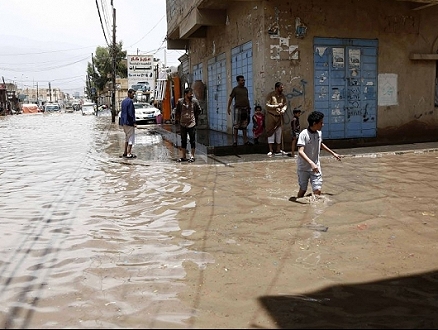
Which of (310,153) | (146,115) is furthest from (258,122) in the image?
(146,115)

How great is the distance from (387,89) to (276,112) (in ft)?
15.1

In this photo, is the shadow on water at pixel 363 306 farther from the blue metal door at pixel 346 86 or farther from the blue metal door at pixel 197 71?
the blue metal door at pixel 197 71

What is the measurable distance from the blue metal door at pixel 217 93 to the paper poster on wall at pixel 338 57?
449 cm

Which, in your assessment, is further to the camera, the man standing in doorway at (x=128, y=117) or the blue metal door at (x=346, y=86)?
the blue metal door at (x=346, y=86)

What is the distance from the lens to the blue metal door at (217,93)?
55.3ft

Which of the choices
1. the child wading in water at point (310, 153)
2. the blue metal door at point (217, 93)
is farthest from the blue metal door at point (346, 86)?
the child wading in water at point (310, 153)

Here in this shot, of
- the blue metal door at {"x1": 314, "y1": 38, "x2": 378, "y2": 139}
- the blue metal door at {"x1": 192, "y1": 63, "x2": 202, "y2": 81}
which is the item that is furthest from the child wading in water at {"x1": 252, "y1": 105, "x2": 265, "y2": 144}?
the blue metal door at {"x1": 192, "y1": 63, "x2": 202, "y2": 81}

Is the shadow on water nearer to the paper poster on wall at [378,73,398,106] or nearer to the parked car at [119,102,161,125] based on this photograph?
the paper poster on wall at [378,73,398,106]

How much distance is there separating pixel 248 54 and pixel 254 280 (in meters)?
10.5

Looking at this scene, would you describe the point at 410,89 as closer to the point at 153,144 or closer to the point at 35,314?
the point at 153,144

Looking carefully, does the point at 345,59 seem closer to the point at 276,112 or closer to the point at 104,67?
the point at 276,112

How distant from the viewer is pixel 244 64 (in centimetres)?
1405

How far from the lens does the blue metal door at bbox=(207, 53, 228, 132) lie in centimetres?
1684

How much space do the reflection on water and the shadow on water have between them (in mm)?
788
